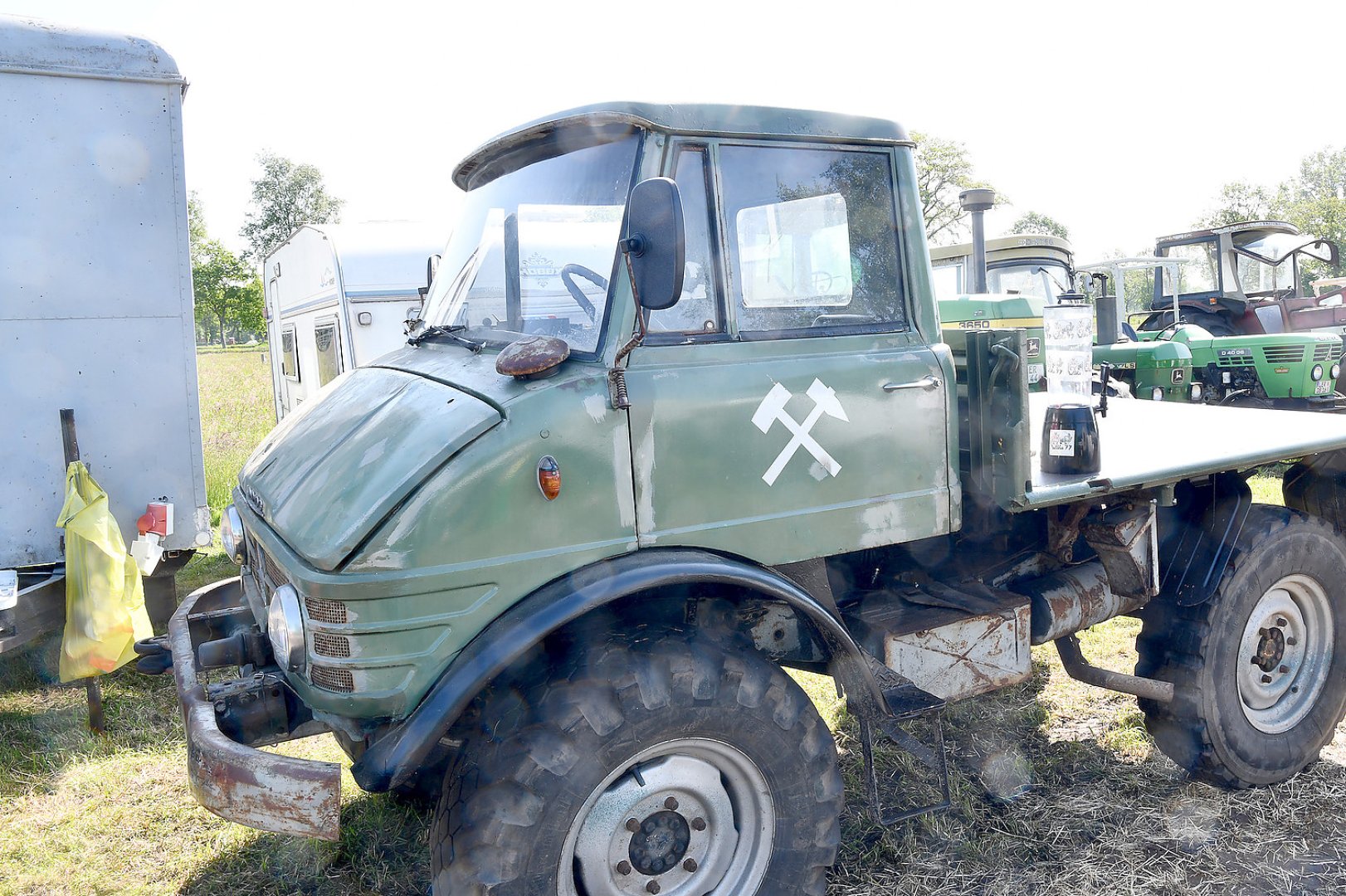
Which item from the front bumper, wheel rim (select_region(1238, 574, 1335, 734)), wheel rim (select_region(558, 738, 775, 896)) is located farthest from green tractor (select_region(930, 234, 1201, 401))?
the front bumper

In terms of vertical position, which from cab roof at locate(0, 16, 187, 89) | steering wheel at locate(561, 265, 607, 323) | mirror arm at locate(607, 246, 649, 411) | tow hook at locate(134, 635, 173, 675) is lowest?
tow hook at locate(134, 635, 173, 675)

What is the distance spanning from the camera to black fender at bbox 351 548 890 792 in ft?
7.78

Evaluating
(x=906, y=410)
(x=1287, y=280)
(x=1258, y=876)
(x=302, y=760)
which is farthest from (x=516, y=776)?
(x=1287, y=280)

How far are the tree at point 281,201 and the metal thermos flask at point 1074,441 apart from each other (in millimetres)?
70285

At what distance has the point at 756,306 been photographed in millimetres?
2969

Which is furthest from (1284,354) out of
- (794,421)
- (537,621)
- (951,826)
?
(537,621)

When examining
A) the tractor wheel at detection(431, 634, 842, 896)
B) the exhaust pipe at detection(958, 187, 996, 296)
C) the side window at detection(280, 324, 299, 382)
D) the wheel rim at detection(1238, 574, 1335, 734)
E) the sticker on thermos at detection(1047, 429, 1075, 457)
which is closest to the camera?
the tractor wheel at detection(431, 634, 842, 896)

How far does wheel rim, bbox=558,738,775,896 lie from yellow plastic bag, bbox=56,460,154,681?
10.4ft

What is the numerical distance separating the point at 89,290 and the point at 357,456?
133 inches

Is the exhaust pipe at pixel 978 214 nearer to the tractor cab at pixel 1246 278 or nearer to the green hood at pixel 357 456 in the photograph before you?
the green hood at pixel 357 456

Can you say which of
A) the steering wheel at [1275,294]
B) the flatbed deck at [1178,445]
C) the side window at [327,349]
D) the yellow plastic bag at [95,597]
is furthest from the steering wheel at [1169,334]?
the yellow plastic bag at [95,597]

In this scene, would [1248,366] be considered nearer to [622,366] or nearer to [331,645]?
[622,366]

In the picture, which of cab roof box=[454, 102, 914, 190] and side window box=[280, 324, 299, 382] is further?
side window box=[280, 324, 299, 382]

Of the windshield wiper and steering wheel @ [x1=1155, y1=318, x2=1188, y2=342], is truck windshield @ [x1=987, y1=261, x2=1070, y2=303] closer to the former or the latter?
steering wheel @ [x1=1155, y1=318, x2=1188, y2=342]
